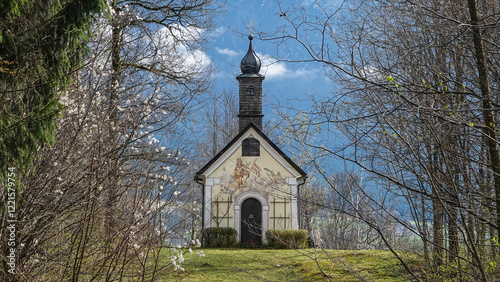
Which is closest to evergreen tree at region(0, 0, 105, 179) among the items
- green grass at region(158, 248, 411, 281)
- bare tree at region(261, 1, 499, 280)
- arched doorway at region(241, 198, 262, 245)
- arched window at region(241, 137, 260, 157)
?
bare tree at region(261, 1, 499, 280)

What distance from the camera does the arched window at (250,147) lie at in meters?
17.5

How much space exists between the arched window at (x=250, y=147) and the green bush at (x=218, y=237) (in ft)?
10.0

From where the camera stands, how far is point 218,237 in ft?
54.1

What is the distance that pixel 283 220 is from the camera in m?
17.3

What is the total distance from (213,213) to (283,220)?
276cm

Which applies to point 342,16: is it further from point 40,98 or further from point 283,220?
point 283,220

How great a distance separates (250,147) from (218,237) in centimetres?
371

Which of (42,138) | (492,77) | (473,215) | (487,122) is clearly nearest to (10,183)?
(42,138)

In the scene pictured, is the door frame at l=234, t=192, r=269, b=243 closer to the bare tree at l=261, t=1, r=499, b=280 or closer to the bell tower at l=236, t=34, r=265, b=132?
the bell tower at l=236, t=34, r=265, b=132

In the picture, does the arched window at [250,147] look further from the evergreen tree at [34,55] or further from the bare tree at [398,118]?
the bare tree at [398,118]

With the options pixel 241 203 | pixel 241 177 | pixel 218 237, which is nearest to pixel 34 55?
pixel 218 237

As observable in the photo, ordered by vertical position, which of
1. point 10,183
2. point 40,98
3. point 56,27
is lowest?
point 10,183

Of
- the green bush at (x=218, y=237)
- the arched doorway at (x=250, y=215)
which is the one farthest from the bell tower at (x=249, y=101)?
the green bush at (x=218, y=237)

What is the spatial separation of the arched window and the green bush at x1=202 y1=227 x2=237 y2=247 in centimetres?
305
